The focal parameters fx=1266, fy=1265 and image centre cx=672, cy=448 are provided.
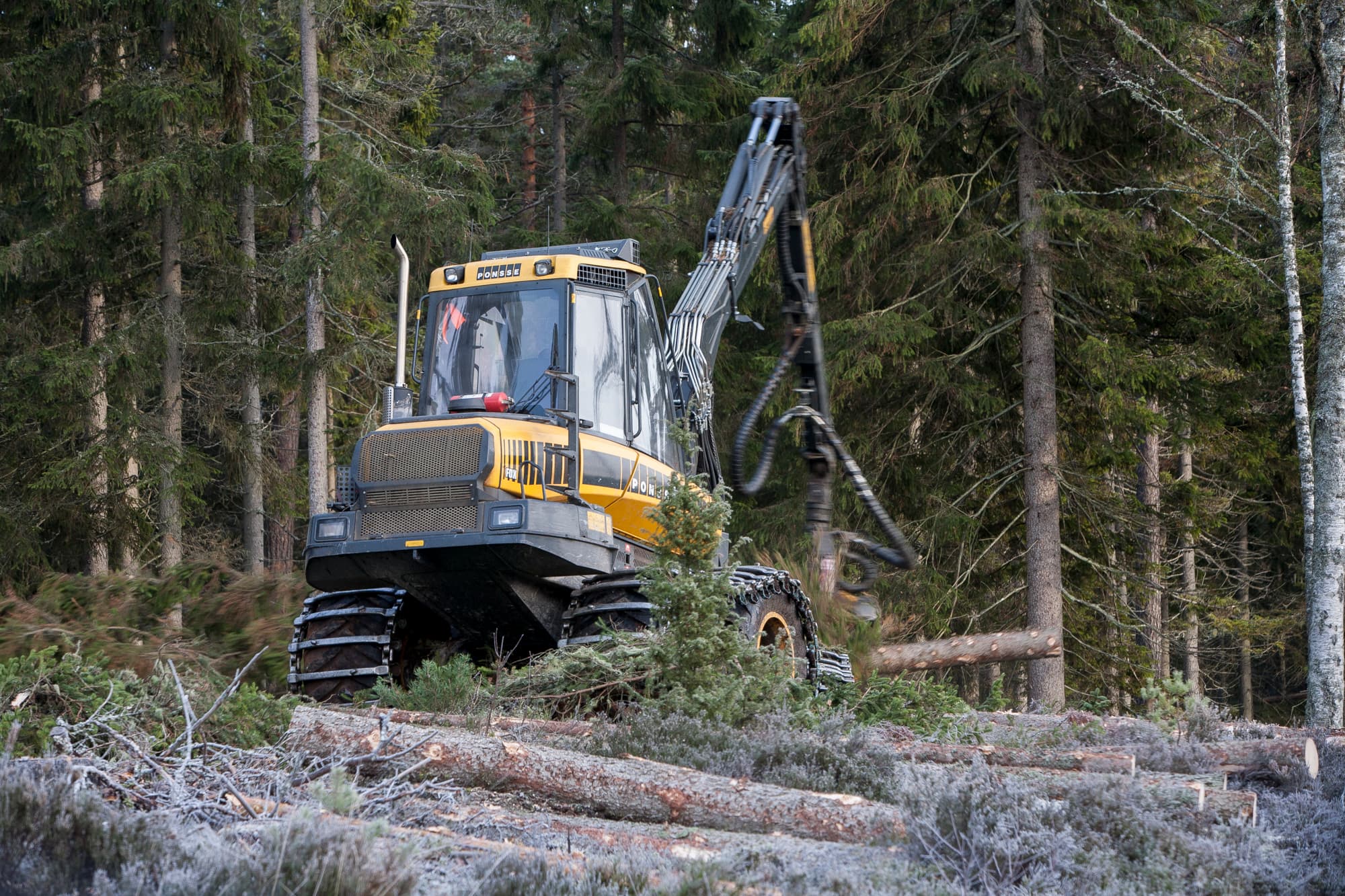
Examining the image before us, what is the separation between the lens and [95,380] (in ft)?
59.0

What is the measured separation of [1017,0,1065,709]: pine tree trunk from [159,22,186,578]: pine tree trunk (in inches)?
463

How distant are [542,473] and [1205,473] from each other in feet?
67.2

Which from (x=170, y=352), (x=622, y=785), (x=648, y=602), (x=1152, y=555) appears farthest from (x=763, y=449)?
(x=1152, y=555)

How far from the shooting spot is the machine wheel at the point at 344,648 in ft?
29.8

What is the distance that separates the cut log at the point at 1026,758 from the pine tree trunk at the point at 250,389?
48.4 feet

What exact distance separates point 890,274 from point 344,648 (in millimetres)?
9731

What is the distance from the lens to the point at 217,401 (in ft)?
67.9

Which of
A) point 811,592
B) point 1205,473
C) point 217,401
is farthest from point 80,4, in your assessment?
point 1205,473

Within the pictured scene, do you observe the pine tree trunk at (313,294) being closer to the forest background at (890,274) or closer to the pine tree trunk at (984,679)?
the forest background at (890,274)

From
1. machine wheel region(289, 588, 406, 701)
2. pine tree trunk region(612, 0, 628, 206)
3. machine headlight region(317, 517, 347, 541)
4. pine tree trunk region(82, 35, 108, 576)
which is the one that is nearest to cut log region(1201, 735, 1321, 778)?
machine wheel region(289, 588, 406, 701)

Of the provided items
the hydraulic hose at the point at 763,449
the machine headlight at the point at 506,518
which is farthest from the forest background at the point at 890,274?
the hydraulic hose at the point at 763,449

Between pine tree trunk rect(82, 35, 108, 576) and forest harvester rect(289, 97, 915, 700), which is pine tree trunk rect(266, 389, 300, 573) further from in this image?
forest harvester rect(289, 97, 915, 700)

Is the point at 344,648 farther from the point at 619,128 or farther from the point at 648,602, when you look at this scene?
the point at 619,128

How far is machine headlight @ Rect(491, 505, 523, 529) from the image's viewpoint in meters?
8.26
